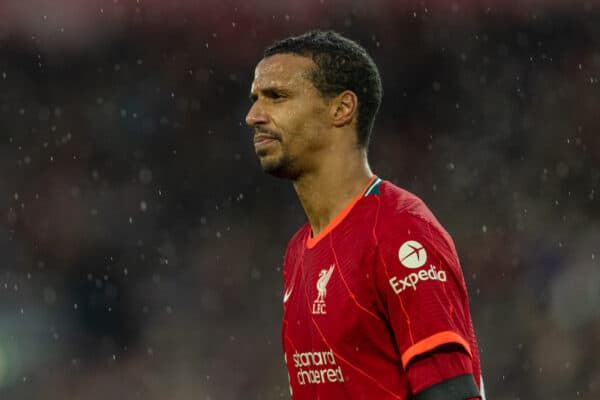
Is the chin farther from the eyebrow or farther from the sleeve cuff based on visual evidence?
the sleeve cuff

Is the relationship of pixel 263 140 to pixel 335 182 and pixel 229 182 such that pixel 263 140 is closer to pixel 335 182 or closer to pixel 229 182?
pixel 335 182

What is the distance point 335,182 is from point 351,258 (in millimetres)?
343

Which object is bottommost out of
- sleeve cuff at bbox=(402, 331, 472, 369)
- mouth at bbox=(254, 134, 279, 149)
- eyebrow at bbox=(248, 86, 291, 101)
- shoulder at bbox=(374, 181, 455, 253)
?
Answer: sleeve cuff at bbox=(402, 331, 472, 369)

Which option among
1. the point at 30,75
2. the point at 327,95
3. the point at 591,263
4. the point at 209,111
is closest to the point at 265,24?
the point at 209,111

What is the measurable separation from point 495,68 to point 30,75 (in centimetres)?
498

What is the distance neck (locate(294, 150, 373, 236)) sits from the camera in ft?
9.27

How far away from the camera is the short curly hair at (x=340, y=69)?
2826 millimetres

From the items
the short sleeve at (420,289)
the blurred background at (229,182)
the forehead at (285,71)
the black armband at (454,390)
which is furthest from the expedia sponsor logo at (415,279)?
the blurred background at (229,182)

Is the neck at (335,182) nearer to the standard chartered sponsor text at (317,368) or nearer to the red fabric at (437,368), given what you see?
the standard chartered sponsor text at (317,368)

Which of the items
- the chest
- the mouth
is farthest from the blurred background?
the mouth

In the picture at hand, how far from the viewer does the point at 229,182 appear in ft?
31.2

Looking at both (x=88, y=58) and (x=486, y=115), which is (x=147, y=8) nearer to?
(x=88, y=58)

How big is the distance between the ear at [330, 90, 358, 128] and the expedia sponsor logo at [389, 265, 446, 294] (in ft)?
2.15

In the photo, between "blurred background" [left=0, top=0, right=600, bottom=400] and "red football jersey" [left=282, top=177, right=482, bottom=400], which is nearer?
"red football jersey" [left=282, top=177, right=482, bottom=400]
